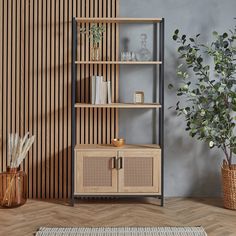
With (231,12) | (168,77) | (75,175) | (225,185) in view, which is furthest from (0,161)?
(231,12)

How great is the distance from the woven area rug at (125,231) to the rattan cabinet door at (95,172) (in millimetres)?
893

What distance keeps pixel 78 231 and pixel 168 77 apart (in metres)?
2.38

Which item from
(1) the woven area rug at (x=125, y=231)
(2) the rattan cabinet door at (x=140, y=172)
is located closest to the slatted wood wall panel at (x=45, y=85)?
(2) the rattan cabinet door at (x=140, y=172)

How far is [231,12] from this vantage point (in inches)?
233

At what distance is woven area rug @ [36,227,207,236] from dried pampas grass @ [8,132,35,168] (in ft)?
3.80

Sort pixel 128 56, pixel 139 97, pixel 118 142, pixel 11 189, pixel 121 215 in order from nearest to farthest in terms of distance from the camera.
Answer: pixel 121 215, pixel 11 189, pixel 118 142, pixel 128 56, pixel 139 97

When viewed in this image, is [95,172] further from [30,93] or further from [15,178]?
[30,93]

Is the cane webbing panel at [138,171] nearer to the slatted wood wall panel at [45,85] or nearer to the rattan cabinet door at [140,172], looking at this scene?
the rattan cabinet door at [140,172]

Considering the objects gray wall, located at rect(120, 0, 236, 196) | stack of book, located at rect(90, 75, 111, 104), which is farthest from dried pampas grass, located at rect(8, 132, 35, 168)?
gray wall, located at rect(120, 0, 236, 196)

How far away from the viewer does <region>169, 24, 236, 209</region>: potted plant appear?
534 cm

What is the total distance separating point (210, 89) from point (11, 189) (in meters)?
2.66

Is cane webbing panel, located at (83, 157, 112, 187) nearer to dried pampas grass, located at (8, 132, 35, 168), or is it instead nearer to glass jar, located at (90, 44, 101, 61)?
dried pampas grass, located at (8, 132, 35, 168)

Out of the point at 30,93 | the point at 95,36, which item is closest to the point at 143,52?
the point at 95,36

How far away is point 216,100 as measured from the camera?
17.6 feet
